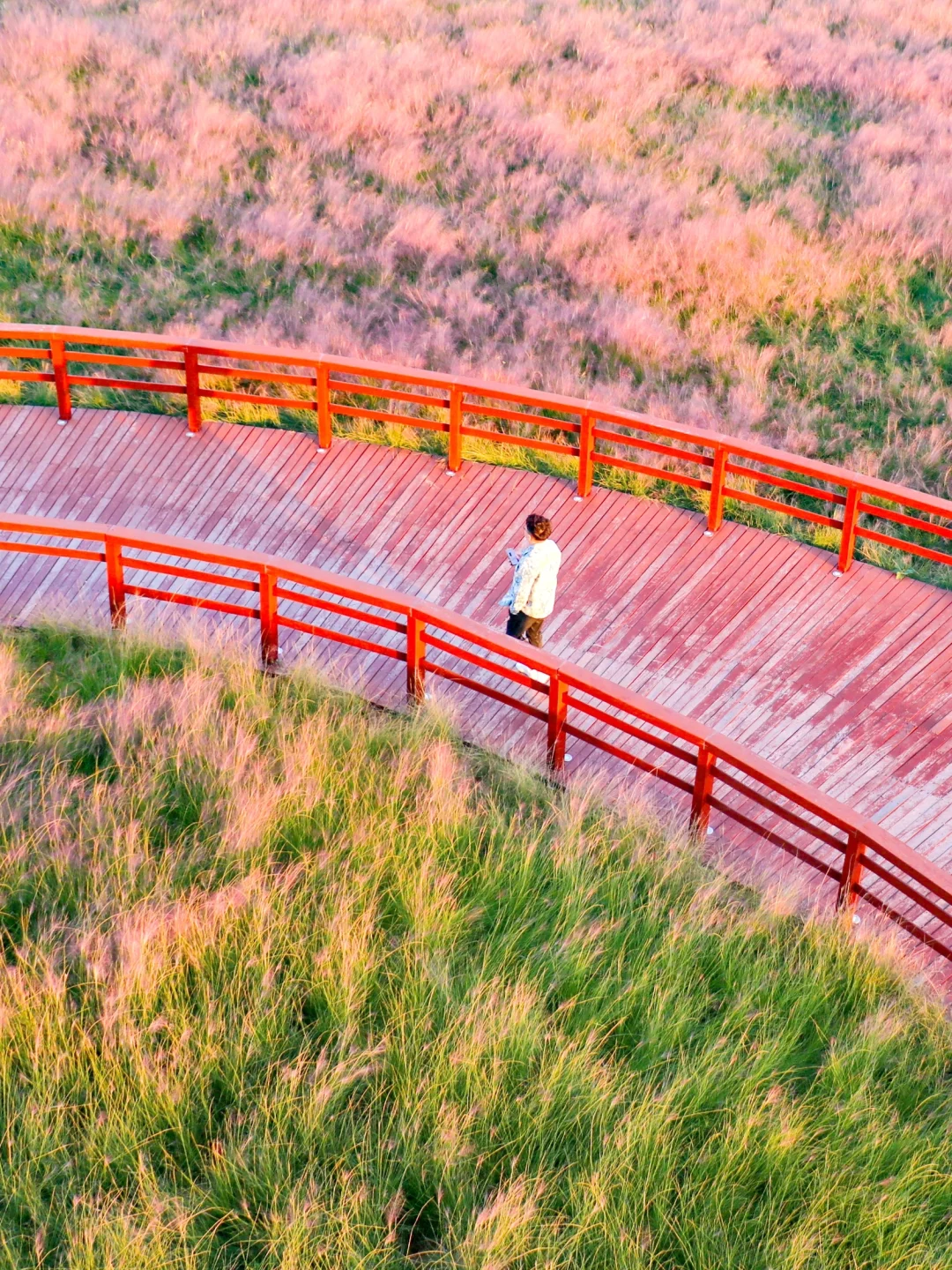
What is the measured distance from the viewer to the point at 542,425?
11.7 meters

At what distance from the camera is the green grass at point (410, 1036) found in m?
4.98

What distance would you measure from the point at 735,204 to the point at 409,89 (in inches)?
224

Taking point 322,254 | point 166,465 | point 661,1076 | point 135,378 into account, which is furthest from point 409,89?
point 661,1076

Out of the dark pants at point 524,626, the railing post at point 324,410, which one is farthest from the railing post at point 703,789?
the railing post at point 324,410

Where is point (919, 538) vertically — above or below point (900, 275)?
below

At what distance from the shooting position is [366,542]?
36.0 ft

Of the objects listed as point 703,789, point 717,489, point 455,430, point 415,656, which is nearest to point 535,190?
point 455,430

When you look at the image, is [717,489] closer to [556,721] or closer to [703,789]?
[556,721]

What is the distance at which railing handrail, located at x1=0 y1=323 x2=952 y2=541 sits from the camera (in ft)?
31.8

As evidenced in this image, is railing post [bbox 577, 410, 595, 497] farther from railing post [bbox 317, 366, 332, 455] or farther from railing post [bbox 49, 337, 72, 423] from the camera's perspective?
railing post [bbox 49, 337, 72, 423]

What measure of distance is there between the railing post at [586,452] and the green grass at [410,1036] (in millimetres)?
4010

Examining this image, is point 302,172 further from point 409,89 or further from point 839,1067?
point 839,1067

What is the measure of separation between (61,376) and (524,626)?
5.48 m

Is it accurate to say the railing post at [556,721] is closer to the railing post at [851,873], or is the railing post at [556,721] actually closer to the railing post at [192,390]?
the railing post at [851,873]
